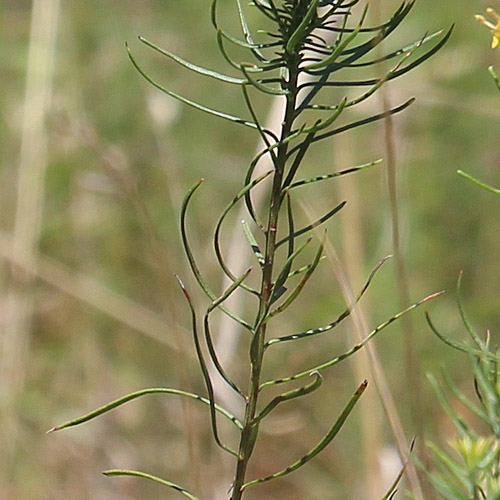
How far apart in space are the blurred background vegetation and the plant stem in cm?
106

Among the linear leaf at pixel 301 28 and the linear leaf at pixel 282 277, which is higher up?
the linear leaf at pixel 301 28

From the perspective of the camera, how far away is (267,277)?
14.6 inches

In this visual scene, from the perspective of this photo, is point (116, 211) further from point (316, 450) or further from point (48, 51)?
point (316, 450)

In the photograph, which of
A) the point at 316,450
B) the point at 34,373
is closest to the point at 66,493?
the point at 34,373

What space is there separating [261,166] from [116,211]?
0.69 metres

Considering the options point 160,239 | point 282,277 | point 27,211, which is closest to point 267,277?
point 282,277

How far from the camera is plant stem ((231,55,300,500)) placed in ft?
1.19

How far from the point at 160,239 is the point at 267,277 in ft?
5.25

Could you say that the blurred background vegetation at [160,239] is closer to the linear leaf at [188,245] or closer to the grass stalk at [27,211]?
the grass stalk at [27,211]

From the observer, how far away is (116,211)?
2.06 meters

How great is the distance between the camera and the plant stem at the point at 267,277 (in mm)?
364

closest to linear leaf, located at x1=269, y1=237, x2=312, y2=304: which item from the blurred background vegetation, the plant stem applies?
the plant stem

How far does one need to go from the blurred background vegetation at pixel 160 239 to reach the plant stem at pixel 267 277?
1.06m

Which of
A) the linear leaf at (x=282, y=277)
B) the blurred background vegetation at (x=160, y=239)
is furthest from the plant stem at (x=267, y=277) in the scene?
the blurred background vegetation at (x=160, y=239)
